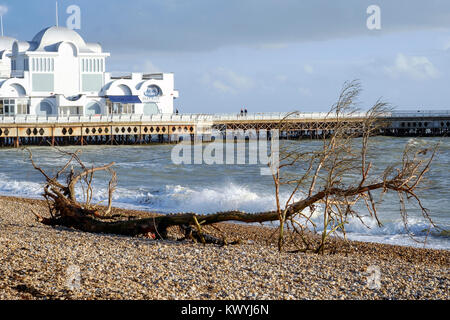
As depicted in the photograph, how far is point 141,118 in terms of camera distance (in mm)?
45375

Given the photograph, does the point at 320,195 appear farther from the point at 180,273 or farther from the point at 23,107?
the point at 23,107

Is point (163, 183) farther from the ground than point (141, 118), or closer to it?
closer to it

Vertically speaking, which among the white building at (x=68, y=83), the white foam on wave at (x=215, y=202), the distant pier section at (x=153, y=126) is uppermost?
the white building at (x=68, y=83)

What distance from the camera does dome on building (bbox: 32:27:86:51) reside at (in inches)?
1909

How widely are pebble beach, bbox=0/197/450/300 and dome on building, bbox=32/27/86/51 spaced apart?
134ft

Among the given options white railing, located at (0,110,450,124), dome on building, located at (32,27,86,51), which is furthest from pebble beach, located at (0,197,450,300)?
dome on building, located at (32,27,86,51)

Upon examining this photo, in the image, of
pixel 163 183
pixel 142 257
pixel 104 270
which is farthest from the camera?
pixel 163 183

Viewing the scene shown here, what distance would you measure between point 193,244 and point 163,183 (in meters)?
15.9

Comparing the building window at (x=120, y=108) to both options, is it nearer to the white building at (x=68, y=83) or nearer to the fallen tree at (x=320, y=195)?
the white building at (x=68, y=83)

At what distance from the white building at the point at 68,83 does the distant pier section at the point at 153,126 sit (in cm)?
240

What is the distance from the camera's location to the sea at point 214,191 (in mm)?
15070

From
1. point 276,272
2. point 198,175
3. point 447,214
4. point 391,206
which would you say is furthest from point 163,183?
point 276,272

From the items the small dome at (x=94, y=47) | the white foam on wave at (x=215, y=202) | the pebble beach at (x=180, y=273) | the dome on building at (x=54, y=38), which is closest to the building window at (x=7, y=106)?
the dome on building at (x=54, y=38)
